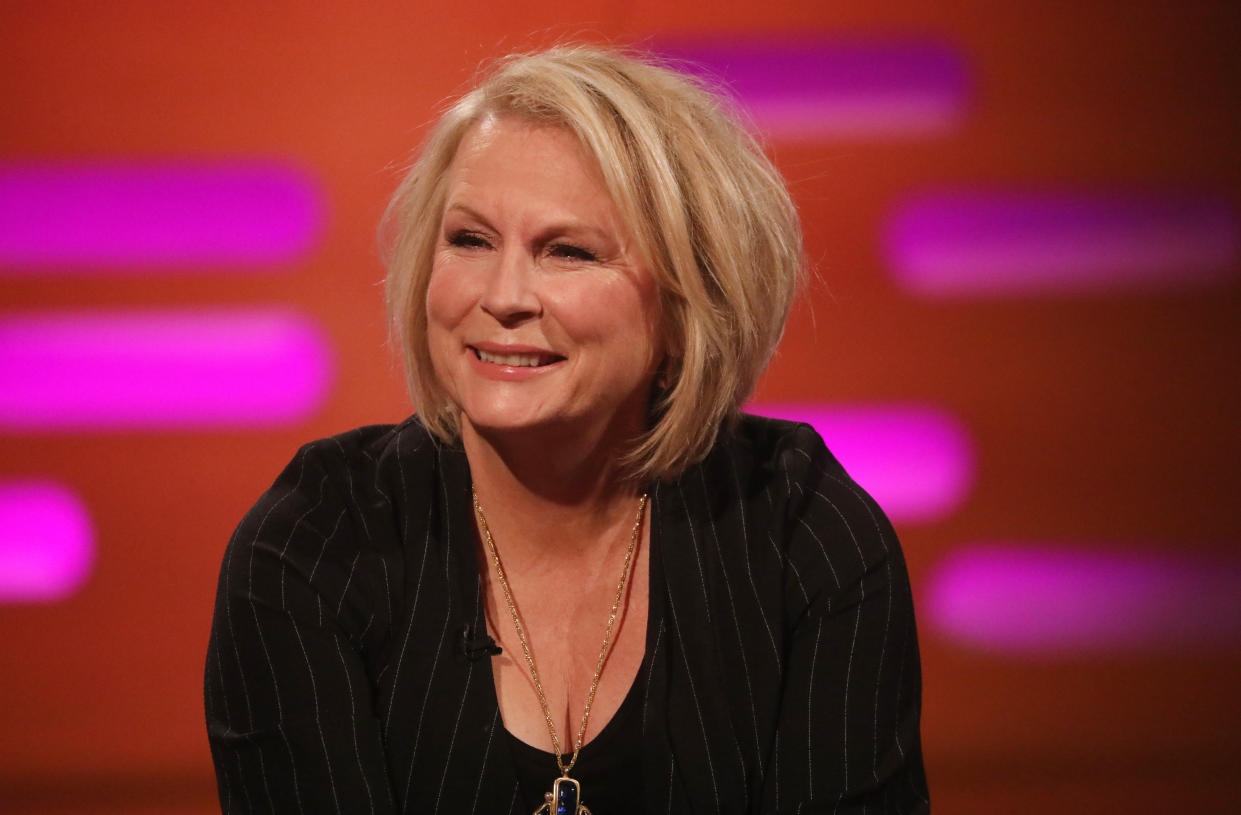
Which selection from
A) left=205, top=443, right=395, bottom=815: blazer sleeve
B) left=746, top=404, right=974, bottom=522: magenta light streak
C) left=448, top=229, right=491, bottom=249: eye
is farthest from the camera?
left=746, top=404, right=974, bottom=522: magenta light streak

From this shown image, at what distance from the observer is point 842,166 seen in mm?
2262

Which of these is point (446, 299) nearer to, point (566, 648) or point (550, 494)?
point (550, 494)

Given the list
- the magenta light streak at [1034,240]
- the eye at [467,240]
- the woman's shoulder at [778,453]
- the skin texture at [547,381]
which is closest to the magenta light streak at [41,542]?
the skin texture at [547,381]

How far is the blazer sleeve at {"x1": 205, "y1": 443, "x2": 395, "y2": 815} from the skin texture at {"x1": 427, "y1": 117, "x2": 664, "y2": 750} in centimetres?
18

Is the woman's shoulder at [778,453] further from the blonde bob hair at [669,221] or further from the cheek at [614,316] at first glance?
the cheek at [614,316]

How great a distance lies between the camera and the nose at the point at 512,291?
1.26 meters

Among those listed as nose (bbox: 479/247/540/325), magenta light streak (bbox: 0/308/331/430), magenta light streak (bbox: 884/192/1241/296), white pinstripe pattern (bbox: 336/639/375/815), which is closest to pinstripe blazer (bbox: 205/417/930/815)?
white pinstripe pattern (bbox: 336/639/375/815)

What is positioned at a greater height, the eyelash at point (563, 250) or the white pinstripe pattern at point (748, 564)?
the eyelash at point (563, 250)

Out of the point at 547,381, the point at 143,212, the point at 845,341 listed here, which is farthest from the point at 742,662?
the point at 143,212

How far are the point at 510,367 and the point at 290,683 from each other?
412 millimetres

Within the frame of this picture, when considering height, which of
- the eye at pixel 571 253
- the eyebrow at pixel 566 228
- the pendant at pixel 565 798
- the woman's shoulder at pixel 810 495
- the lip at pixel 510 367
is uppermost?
the eyebrow at pixel 566 228

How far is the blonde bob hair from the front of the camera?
51.8 inches

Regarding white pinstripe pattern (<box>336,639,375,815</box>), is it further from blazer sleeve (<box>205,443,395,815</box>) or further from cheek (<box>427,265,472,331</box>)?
cheek (<box>427,265,472,331</box>)

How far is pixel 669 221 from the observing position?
1309 mm
